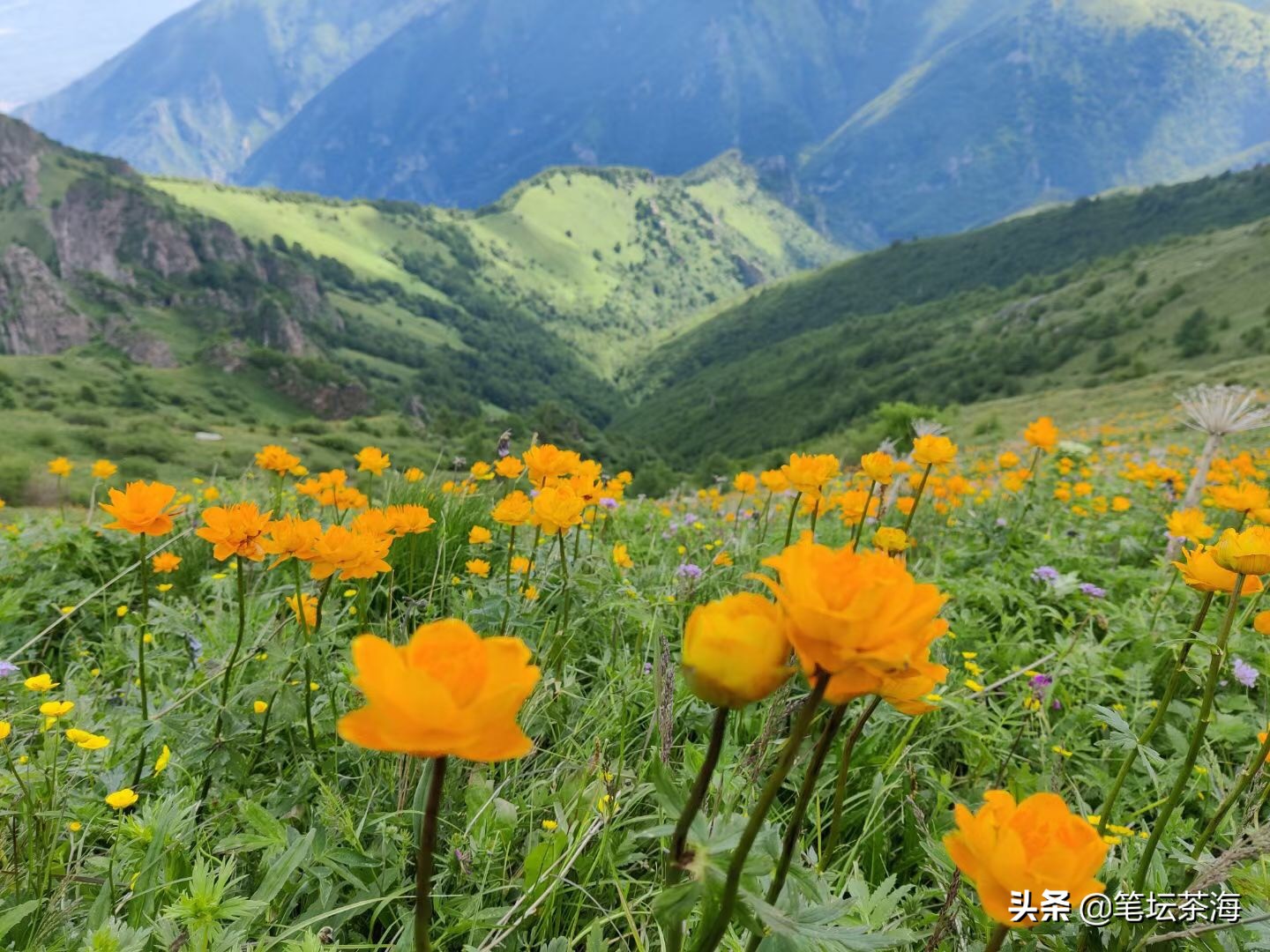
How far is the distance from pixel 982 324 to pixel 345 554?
98.5 meters

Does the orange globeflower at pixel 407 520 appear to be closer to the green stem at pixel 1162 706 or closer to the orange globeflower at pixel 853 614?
the orange globeflower at pixel 853 614

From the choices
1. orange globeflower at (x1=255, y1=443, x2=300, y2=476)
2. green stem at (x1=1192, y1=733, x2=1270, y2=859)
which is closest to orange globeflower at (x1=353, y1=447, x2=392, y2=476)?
orange globeflower at (x1=255, y1=443, x2=300, y2=476)

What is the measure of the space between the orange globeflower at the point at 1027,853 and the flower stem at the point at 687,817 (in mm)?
370

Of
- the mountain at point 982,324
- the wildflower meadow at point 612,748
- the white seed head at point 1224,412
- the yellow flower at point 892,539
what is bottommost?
the wildflower meadow at point 612,748

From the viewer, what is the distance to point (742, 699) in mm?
751

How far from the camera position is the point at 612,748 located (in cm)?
221

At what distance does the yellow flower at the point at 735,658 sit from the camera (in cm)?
73

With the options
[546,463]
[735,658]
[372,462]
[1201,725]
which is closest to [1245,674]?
[1201,725]

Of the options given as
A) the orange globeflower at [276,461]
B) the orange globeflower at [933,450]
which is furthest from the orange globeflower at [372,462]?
the orange globeflower at [933,450]

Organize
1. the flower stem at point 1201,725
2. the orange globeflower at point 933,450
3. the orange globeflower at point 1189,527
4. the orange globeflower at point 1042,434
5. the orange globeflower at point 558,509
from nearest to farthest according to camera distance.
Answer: the flower stem at point 1201,725
the orange globeflower at point 558,509
the orange globeflower at point 1189,527
the orange globeflower at point 933,450
the orange globeflower at point 1042,434

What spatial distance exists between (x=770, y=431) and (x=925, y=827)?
82055mm

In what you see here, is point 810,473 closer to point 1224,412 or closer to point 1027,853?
point 1027,853

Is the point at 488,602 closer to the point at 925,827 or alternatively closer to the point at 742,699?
the point at 925,827

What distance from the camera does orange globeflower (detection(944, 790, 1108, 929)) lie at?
2.71 ft
